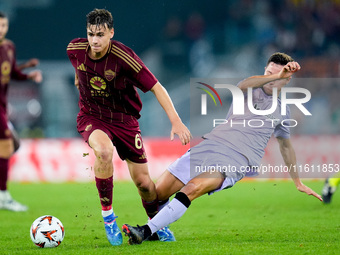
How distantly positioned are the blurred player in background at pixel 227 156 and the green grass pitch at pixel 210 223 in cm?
32

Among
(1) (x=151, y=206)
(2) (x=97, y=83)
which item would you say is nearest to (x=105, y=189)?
(1) (x=151, y=206)

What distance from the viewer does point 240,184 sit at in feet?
42.8

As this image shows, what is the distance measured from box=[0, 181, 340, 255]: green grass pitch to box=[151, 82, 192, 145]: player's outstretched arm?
3.05ft

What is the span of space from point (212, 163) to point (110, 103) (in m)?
1.08

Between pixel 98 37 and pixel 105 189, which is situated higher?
pixel 98 37

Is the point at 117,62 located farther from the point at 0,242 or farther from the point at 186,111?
the point at 186,111

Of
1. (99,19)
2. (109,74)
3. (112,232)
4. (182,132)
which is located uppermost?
(99,19)

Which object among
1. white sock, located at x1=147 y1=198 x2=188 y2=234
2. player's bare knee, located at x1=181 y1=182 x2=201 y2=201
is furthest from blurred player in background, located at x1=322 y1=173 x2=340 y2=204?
white sock, located at x1=147 y1=198 x2=188 y2=234

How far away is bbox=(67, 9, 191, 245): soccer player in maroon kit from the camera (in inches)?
205

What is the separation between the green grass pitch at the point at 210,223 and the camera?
5.11 meters

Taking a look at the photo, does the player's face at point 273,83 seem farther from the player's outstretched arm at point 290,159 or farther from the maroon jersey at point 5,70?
the maroon jersey at point 5,70

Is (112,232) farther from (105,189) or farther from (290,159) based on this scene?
(290,159)

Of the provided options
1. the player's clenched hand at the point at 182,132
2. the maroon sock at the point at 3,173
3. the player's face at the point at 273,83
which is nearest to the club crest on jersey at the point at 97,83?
the player's clenched hand at the point at 182,132

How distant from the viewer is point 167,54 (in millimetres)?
17375
